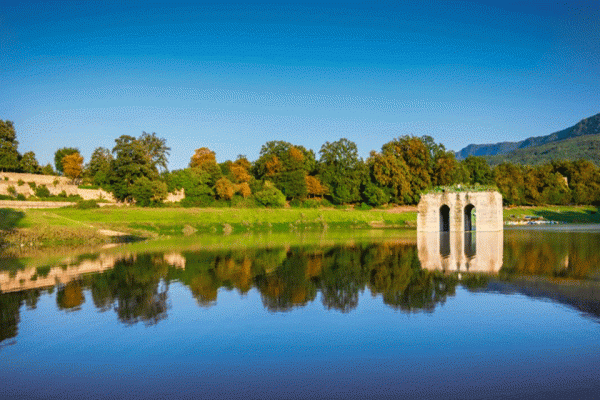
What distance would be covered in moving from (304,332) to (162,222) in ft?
141

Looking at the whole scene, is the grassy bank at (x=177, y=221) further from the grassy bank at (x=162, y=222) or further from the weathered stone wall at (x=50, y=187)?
the weathered stone wall at (x=50, y=187)

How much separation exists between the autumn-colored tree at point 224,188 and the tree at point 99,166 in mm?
15386

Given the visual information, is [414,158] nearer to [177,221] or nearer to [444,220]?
[444,220]

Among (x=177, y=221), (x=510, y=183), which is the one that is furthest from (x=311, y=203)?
(x=510, y=183)

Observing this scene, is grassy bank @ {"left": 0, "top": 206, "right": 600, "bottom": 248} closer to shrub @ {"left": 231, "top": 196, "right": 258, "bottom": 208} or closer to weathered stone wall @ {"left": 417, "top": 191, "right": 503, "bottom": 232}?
shrub @ {"left": 231, "top": 196, "right": 258, "bottom": 208}

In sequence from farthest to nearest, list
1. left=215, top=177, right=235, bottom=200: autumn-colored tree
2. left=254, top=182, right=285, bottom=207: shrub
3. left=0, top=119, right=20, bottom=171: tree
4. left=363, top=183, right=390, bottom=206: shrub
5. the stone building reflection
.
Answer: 1. left=363, top=183, right=390, bottom=206: shrub
2. left=254, top=182, right=285, bottom=207: shrub
3. left=215, top=177, right=235, bottom=200: autumn-colored tree
4. left=0, top=119, right=20, bottom=171: tree
5. the stone building reflection

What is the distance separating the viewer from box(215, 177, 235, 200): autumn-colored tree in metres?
70.4

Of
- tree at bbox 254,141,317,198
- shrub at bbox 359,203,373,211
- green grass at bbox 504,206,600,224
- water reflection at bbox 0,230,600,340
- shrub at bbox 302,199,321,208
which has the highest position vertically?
tree at bbox 254,141,317,198

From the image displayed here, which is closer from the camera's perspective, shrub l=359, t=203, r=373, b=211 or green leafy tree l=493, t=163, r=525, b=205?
shrub l=359, t=203, r=373, b=211

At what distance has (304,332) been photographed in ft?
36.0

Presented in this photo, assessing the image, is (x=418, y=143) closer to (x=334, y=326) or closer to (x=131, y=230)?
(x=131, y=230)

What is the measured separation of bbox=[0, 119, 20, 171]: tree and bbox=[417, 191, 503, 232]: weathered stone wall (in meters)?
55.3

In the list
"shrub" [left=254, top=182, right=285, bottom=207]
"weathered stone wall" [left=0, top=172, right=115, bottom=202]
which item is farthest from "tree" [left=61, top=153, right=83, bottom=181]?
"shrub" [left=254, top=182, right=285, bottom=207]

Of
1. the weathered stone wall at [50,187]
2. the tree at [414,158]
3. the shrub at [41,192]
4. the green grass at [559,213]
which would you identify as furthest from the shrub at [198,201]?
the green grass at [559,213]
